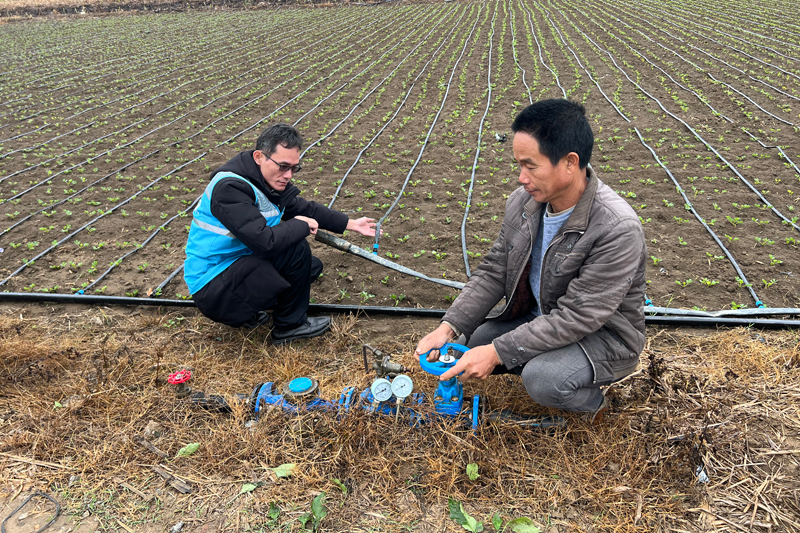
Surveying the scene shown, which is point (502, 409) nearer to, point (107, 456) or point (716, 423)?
point (716, 423)

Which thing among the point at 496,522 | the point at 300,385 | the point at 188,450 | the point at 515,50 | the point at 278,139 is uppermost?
the point at 515,50

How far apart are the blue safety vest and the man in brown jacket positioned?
50.1 inches

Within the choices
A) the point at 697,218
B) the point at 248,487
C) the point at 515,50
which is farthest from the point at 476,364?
the point at 515,50

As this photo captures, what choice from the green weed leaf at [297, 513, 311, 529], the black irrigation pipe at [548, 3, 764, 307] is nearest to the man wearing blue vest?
the green weed leaf at [297, 513, 311, 529]

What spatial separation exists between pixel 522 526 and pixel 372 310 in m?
1.72

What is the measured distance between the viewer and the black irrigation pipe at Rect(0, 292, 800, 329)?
285 centimetres

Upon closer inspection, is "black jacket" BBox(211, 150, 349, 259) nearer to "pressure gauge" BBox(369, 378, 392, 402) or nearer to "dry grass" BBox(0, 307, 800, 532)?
"dry grass" BBox(0, 307, 800, 532)

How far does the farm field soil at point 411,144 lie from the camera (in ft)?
12.1

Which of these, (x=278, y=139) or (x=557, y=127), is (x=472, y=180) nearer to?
(x=278, y=139)

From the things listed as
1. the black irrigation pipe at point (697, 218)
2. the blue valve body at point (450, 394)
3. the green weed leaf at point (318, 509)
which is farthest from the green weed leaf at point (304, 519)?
the black irrigation pipe at point (697, 218)

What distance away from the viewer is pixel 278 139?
2.47 metres

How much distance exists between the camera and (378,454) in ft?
6.59

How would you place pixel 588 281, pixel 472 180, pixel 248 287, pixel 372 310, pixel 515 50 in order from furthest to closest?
pixel 515 50, pixel 472 180, pixel 372 310, pixel 248 287, pixel 588 281

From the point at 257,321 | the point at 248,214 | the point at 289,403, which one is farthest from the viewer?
the point at 257,321
